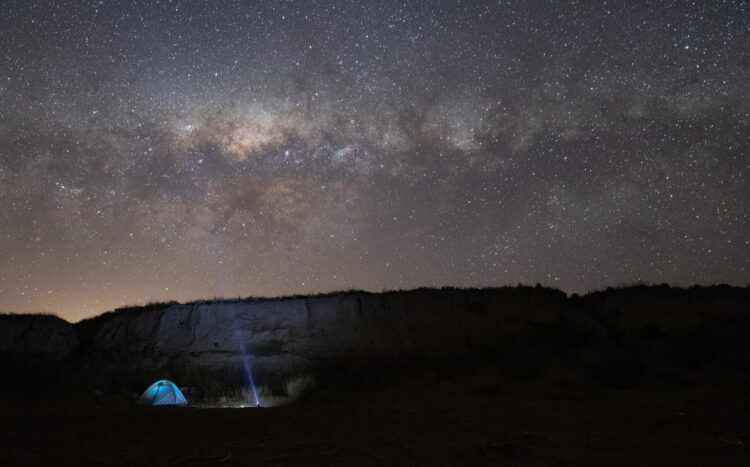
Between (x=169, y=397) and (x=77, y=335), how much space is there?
22.7 feet

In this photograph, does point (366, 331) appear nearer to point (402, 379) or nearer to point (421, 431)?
point (402, 379)

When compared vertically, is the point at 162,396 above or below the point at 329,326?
below

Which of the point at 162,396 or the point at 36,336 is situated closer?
the point at 162,396

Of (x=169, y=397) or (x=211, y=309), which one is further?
(x=211, y=309)

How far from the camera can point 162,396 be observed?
14672mm

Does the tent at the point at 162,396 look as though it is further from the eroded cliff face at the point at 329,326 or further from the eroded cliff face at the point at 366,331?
the eroded cliff face at the point at 329,326

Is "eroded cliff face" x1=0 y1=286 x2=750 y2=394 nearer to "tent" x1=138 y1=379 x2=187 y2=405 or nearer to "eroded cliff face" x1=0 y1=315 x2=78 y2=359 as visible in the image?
"eroded cliff face" x1=0 y1=315 x2=78 y2=359

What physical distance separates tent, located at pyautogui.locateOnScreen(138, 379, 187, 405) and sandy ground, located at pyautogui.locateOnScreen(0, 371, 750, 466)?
2017 mm

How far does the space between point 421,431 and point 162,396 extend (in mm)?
10104

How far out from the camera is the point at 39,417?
1097cm

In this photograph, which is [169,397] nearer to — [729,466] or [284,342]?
[284,342]

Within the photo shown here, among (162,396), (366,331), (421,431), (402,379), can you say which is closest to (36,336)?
(162,396)

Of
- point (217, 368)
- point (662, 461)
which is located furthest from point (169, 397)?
point (662, 461)

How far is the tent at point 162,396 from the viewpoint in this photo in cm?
1457
